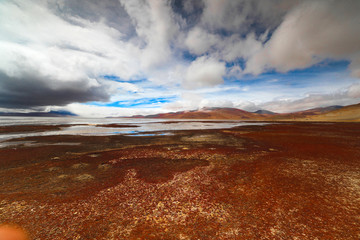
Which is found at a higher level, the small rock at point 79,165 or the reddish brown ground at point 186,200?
the small rock at point 79,165

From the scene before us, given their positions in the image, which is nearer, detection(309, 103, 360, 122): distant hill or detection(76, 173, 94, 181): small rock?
detection(76, 173, 94, 181): small rock

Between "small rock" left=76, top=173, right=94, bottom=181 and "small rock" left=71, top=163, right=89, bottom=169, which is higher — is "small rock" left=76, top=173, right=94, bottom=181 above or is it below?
below

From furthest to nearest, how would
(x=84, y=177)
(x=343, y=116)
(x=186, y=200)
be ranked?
(x=343, y=116), (x=84, y=177), (x=186, y=200)

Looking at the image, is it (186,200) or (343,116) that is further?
(343,116)

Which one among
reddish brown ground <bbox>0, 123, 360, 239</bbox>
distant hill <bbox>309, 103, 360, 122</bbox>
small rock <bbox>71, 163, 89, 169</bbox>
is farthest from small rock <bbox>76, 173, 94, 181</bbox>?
distant hill <bbox>309, 103, 360, 122</bbox>

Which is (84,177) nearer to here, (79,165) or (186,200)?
(79,165)

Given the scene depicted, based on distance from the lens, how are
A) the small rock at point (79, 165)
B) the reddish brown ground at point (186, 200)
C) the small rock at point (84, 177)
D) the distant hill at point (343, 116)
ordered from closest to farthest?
the reddish brown ground at point (186, 200)
the small rock at point (84, 177)
the small rock at point (79, 165)
the distant hill at point (343, 116)

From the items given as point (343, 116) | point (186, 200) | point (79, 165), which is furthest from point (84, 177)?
point (343, 116)

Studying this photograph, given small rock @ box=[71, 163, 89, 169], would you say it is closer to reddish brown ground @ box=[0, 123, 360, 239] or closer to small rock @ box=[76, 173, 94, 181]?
reddish brown ground @ box=[0, 123, 360, 239]

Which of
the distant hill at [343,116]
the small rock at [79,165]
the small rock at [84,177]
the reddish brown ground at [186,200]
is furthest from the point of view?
the distant hill at [343,116]

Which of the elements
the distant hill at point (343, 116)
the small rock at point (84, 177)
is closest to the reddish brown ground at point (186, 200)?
the small rock at point (84, 177)

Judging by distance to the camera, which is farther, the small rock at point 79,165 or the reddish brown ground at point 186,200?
the small rock at point 79,165

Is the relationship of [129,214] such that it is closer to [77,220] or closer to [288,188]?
[77,220]

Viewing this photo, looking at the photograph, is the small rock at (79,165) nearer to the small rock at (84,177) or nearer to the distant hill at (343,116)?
the small rock at (84,177)
